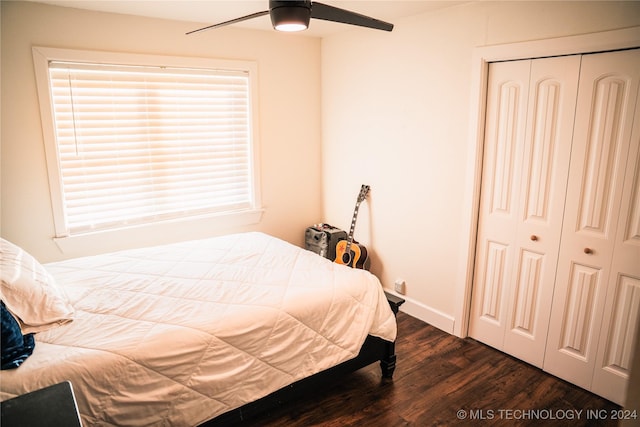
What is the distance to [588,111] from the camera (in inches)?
92.9

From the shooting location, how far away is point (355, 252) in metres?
3.86

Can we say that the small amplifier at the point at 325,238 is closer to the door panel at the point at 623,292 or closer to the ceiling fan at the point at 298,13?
the door panel at the point at 623,292

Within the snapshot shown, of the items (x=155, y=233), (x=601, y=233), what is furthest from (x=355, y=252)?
(x=601, y=233)

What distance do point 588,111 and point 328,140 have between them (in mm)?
2449

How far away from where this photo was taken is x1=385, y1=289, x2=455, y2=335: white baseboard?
3.27 metres

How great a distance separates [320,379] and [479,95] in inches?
85.0

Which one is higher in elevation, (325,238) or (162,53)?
(162,53)

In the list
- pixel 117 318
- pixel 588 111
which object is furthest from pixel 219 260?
pixel 588 111

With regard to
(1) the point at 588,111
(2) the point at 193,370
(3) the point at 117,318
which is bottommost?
(2) the point at 193,370

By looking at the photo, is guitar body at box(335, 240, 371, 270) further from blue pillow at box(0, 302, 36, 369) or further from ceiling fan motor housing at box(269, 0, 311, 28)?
blue pillow at box(0, 302, 36, 369)

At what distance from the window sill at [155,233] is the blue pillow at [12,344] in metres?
1.63

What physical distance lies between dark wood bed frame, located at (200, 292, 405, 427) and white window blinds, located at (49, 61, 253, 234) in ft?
6.73

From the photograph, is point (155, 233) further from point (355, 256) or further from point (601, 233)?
point (601, 233)

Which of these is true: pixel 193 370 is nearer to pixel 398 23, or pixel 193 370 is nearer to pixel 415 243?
pixel 415 243
